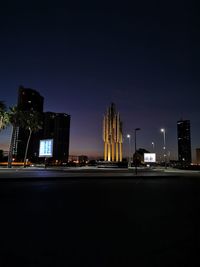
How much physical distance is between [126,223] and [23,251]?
11.0ft

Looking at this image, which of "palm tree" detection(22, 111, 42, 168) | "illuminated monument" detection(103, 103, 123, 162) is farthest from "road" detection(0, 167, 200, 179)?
"illuminated monument" detection(103, 103, 123, 162)

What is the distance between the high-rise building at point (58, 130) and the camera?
7574 inches

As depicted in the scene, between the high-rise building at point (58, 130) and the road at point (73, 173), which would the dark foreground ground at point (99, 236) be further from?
the high-rise building at point (58, 130)

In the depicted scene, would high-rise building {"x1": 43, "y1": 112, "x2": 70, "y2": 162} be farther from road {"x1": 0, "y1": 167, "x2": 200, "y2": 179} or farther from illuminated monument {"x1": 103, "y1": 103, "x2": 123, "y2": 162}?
road {"x1": 0, "y1": 167, "x2": 200, "y2": 179}

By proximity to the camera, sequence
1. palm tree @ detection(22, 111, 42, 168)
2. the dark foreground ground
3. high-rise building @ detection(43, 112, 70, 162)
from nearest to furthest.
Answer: the dark foreground ground
palm tree @ detection(22, 111, 42, 168)
high-rise building @ detection(43, 112, 70, 162)

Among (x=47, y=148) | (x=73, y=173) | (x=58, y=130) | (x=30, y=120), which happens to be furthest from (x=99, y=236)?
(x=58, y=130)

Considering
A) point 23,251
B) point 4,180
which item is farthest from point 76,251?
point 4,180

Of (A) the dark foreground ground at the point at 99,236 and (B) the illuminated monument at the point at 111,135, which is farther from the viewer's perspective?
(B) the illuminated monument at the point at 111,135

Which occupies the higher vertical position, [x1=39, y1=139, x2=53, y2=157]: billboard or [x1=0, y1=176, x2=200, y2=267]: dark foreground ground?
[x1=39, y1=139, x2=53, y2=157]: billboard

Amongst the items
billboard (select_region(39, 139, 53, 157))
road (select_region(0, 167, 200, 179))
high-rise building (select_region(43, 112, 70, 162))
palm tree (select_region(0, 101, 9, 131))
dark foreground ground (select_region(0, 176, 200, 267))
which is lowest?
dark foreground ground (select_region(0, 176, 200, 267))

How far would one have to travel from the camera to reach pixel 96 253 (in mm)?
5008

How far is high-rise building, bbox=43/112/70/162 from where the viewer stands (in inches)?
7574

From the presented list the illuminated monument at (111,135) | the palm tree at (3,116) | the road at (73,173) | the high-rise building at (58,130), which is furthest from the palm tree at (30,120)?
the high-rise building at (58,130)


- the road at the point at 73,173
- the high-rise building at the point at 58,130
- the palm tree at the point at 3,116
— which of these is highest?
the high-rise building at the point at 58,130
